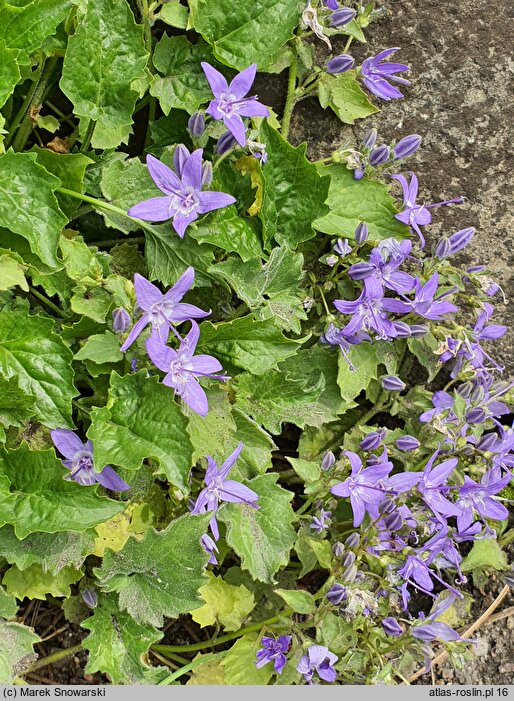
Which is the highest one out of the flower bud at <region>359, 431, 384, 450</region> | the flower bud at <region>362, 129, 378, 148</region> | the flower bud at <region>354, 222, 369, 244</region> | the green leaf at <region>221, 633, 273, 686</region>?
the flower bud at <region>362, 129, 378, 148</region>

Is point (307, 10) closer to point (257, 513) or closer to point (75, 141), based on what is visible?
point (75, 141)

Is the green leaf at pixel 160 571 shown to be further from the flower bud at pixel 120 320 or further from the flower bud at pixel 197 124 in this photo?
the flower bud at pixel 197 124

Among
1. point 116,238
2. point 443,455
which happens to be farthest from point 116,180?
point 443,455

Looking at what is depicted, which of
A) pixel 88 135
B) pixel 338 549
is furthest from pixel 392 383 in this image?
pixel 88 135

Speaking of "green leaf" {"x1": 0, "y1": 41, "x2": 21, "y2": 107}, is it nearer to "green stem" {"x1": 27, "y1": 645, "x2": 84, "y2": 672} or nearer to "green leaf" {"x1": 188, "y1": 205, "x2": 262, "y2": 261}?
"green leaf" {"x1": 188, "y1": 205, "x2": 262, "y2": 261}

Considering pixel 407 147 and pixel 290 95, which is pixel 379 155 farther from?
pixel 290 95

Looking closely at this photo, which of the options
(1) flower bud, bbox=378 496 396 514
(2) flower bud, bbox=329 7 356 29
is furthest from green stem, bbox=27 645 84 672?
(2) flower bud, bbox=329 7 356 29
